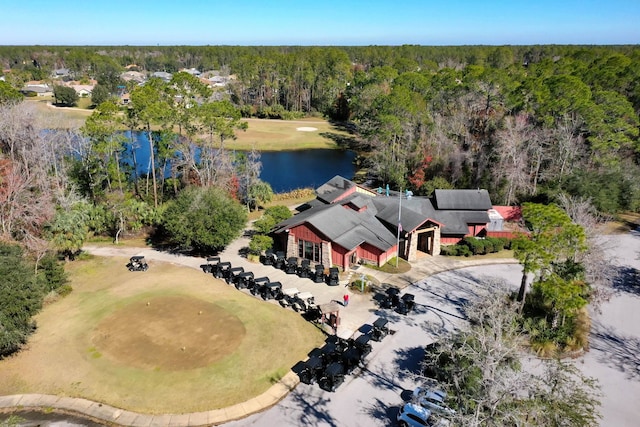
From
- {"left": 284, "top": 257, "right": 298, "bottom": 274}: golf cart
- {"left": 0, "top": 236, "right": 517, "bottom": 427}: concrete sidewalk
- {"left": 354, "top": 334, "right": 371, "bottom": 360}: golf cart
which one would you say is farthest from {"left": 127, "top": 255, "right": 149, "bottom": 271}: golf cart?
{"left": 354, "top": 334, "right": 371, "bottom": 360}: golf cart

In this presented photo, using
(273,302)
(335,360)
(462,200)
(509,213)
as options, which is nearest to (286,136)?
(462,200)

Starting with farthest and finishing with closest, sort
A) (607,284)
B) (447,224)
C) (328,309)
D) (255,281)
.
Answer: (447,224) → (255,281) → (607,284) → (328,309)

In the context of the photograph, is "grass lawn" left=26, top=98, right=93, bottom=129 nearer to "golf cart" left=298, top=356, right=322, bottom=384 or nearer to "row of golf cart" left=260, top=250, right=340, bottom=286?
"row of golf cart" left=260, top=250, right=340, bottom=286

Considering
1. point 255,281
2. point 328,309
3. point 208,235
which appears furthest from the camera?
point 208,235

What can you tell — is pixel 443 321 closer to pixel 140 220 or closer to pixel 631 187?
pixel 140 220

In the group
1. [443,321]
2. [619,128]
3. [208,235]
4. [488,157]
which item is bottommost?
[443,321]

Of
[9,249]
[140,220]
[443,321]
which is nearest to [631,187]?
[443,321]

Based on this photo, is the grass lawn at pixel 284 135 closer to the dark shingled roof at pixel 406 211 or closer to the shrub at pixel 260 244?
the dark shingled roof at pixel 406 211

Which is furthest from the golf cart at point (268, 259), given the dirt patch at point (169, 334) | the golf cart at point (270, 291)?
the dirt patch at point (169, 334)
